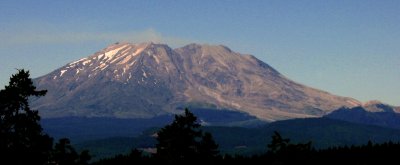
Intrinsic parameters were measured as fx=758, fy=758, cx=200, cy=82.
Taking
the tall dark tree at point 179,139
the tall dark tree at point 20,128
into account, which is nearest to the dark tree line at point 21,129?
the tall dark tree at point 20,128

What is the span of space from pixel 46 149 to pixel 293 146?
39.7 ft

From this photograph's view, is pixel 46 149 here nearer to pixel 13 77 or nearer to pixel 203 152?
pixel 13 77

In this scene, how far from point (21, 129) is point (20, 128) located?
0.09 meters

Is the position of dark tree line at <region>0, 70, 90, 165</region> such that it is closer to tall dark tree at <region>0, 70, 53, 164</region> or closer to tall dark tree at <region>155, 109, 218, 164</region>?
tall dark tree at <region>0, 70, 53, 164</region>

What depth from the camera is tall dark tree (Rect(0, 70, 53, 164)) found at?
115 feet

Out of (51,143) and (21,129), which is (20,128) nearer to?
(21,129)

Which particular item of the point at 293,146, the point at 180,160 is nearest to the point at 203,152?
the point at 180,160

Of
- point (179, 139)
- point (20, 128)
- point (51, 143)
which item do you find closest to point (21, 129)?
point (20, 128)

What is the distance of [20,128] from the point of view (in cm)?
3556

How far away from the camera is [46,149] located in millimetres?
36250

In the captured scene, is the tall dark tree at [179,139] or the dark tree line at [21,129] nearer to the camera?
the dark tree line at [21,129]

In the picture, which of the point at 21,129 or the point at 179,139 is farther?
the point at 179,139

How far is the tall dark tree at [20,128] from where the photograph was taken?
115 ft

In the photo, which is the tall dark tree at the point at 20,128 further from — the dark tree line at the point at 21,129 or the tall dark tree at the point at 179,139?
the tall dark tree at the point at 179,139
